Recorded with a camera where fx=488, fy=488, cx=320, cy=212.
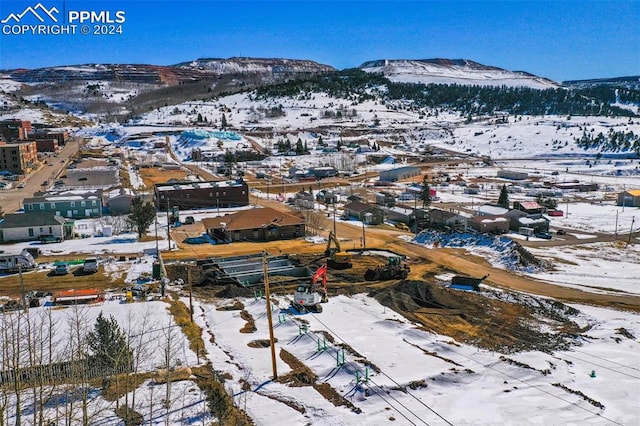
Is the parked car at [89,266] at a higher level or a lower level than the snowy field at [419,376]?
lower

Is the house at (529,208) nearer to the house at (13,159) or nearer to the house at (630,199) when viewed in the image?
the house at (630,199)

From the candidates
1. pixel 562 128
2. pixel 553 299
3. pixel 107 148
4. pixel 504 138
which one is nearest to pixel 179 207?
pixel 553 299

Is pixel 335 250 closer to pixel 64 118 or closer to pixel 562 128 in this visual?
pixel 562 128

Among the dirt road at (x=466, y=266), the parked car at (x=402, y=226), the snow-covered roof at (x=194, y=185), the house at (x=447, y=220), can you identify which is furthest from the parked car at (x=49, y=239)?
the house at (x=447, y=220)

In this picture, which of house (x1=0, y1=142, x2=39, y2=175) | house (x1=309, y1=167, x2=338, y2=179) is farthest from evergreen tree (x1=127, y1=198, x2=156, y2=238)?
house (x1=0, y1=142, x2=39, y2=175)

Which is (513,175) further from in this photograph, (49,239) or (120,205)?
(49,239)

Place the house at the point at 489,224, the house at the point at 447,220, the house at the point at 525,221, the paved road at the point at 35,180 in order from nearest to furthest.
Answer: the house at the point at 489,224 < the house at the point at 525,221 < the house at the point at 447,220 < the paved road at the point at 35,180

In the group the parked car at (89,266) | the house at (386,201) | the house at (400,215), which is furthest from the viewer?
the house at (386,201)

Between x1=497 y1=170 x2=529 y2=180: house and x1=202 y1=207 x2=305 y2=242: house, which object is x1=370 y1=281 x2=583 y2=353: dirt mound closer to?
x1=202 y1=207 x2=305 y2=242: house

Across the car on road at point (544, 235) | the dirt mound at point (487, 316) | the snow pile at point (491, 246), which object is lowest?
the car on road at point (544, 235)
